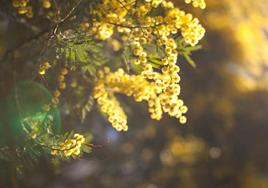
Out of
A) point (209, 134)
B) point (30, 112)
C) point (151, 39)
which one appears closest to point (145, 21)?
point (151, 39)

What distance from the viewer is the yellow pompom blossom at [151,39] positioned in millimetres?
2320

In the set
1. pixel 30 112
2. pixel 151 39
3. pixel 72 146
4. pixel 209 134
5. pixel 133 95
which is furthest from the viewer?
pixel 209 134

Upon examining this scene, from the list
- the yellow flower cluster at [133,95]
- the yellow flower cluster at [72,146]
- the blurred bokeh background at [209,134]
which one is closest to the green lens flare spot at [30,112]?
the yellow flower cluster at [72,146]

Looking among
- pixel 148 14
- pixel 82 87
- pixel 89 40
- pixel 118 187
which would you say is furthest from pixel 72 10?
pixel 118 187

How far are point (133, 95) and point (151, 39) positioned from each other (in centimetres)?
44

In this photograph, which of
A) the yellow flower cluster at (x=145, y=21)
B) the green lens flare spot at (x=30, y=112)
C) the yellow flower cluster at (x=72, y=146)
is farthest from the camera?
the green lens flare spot at (x=30, y=112)

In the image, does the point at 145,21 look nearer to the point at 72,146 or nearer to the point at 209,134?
the point at 72,146

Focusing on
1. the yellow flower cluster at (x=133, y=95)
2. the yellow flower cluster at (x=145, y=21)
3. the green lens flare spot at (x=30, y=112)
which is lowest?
the green lens flare spot at (x=30, y=112)

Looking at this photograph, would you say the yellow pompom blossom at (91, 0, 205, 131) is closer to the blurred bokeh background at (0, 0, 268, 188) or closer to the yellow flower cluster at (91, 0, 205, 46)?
the yellow flower cluster at (91, 0, 205, 46)

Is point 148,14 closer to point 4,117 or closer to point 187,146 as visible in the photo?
point 4,117

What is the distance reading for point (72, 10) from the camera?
2.44 metres

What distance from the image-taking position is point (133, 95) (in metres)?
2.84

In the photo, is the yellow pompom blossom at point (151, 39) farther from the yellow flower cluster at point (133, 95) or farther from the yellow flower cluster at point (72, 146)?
the yellow flower cluster at point (72, 146)

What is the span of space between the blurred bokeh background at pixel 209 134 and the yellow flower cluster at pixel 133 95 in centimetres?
321
